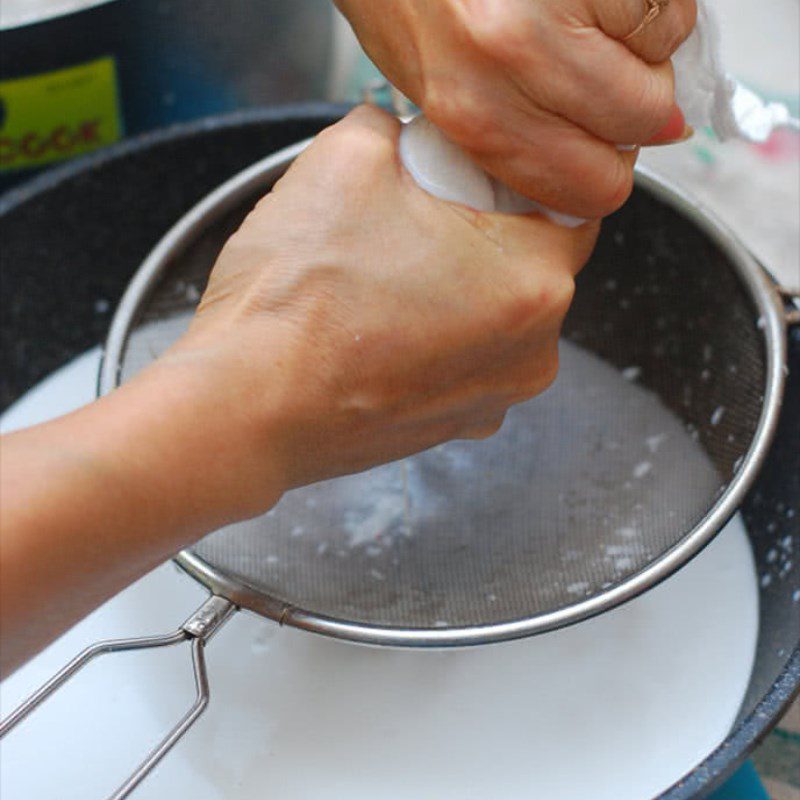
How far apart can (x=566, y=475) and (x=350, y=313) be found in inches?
12.7

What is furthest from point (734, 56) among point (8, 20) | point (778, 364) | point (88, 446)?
point (88, 446)

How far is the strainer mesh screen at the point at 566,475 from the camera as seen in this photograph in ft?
2.14

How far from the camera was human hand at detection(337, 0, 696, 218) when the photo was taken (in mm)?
442

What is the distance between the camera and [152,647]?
0.53 metres

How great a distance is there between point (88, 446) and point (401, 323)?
144 millimetres

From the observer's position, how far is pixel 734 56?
0.83m

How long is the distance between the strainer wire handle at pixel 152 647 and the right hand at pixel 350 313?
0.11 m

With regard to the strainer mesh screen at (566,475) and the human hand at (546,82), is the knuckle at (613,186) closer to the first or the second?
the human hand at (546,82)

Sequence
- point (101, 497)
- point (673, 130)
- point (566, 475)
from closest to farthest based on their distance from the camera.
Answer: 1. point (101, 497)
2. point (673, 130)
3. point (566, 475)

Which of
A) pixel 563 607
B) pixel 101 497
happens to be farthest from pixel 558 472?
pixel 101 497

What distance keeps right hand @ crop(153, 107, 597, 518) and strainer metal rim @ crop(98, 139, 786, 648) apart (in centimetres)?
11

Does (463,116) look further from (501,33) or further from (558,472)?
(558,472)

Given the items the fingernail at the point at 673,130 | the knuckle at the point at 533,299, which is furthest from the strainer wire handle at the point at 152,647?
the fingernail at the point at 673,130

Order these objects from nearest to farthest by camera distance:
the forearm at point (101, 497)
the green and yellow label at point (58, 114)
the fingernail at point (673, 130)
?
1. the forearm at point (101, 497)
2. the fingernail at point (673, 130)
3. the green and yellow label at point (58, 114)
